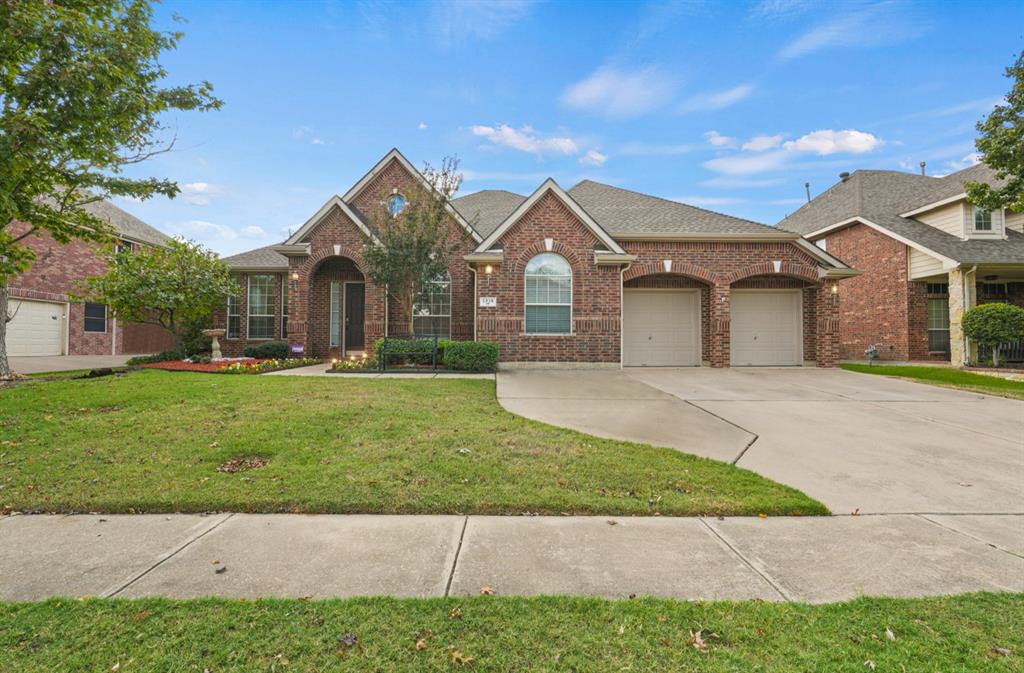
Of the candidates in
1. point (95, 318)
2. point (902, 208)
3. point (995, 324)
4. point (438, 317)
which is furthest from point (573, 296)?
point (95, 318)

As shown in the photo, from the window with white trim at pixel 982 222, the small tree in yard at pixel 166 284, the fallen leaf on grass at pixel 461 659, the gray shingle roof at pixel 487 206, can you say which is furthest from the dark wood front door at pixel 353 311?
the window with white trim at pixel 982 222

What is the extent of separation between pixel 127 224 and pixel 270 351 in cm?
1549

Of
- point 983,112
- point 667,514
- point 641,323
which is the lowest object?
point 667,514

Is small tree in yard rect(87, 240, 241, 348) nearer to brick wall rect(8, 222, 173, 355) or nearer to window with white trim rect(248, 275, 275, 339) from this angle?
window with white trim rect(248, 275, 275, 339)

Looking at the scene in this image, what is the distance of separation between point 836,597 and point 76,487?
19.3ft

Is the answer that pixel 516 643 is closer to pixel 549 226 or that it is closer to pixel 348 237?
pixel 549 226

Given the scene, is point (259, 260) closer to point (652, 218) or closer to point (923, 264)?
point (652, 218)

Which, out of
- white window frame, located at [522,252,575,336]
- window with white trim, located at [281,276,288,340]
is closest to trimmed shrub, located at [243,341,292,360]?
window with white trim, located at [281,276,288,340]

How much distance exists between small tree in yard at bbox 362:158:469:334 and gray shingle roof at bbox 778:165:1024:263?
17.6 metres

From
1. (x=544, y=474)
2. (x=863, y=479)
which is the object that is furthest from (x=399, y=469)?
(x=863, y=479)

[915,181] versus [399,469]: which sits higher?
[915,181]

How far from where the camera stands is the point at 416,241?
472 inches

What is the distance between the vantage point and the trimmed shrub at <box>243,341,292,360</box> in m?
14.4

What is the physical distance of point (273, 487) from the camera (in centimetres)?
375
